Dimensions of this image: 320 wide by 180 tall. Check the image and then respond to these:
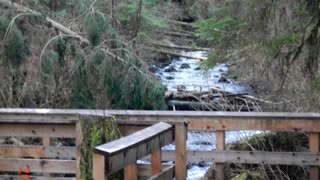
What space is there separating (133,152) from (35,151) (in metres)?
1.85

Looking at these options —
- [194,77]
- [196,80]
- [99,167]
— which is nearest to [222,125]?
[99,167]

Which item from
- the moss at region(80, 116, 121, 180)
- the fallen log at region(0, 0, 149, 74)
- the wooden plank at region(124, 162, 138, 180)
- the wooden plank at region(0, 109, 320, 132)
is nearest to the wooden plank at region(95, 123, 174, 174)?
the wooden plank at region(124, 162, 138, 180)

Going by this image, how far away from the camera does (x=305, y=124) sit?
4.39 m

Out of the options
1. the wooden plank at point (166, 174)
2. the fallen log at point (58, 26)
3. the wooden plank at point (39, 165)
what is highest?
the fallen log at point (58, 26)

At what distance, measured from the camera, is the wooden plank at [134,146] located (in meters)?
2.47

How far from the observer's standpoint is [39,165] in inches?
169

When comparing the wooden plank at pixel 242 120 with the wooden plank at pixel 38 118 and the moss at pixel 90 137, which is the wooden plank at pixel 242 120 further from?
the moss at pixel 90 137

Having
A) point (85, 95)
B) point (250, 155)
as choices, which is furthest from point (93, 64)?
point (250, 155)

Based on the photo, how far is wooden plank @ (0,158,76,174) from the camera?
4.27m

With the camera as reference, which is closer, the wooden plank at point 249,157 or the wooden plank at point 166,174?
the wooden plank at point 166,174

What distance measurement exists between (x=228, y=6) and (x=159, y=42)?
13.0m

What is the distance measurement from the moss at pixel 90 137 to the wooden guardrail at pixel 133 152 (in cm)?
33

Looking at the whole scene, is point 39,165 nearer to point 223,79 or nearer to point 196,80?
point 196,80

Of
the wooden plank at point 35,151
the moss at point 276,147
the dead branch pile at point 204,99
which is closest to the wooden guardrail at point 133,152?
the wooden plank at point 35,151
